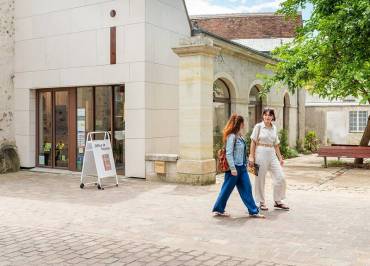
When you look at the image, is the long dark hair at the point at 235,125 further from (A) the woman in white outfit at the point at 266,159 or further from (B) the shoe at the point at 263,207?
(B) the shoe at the point at 263,207

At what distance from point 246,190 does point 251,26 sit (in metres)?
27.7

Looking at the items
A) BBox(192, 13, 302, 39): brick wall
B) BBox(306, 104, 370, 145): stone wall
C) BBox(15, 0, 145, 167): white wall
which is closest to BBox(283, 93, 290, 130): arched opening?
BBox(306, 104, 370, 145): stone wall

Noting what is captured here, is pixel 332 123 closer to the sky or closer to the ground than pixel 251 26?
closer to the ground

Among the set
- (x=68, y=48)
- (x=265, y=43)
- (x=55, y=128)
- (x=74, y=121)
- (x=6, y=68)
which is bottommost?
(x=55, y=128)

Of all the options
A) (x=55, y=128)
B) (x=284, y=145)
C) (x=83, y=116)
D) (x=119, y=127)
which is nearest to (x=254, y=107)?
(x=284, y=145)

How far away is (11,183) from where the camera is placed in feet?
39.4

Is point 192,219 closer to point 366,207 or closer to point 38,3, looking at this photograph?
point 366,207

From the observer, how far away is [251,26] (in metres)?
34.1

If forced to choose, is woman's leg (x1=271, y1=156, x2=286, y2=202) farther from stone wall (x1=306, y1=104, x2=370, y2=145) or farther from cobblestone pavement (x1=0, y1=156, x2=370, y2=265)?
stone wall (x1=306, y1=104, x2=370, y2=145)

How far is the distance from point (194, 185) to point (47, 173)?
16.0ft

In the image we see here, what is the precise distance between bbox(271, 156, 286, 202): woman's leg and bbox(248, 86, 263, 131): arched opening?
10288 mm

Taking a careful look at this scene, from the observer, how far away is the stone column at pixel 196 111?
11258mm

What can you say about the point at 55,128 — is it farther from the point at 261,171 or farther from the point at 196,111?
the point at 261,171

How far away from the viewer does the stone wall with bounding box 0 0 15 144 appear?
47.5 feet
